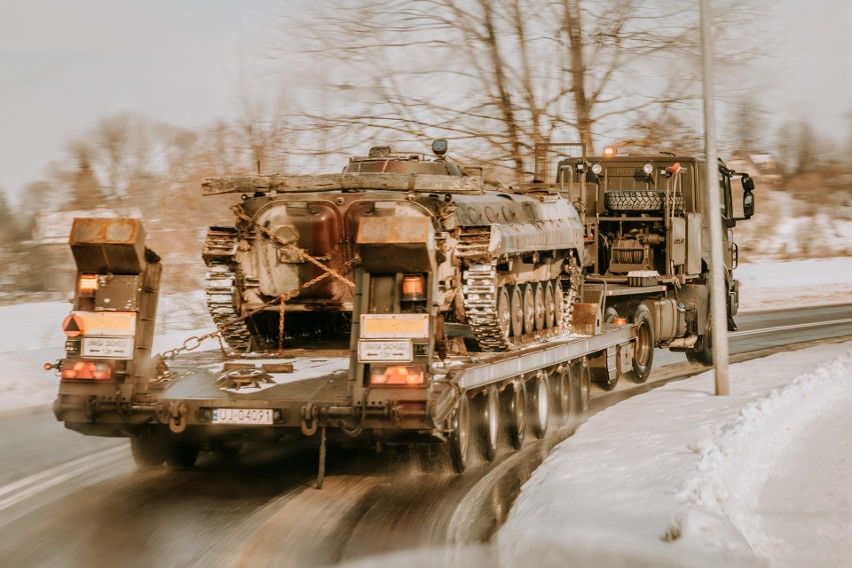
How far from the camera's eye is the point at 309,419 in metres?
8.74

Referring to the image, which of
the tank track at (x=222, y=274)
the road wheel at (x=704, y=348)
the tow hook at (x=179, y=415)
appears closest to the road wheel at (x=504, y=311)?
the tank track at (x=222, y=274)

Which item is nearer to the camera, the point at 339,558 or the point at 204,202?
the point at 339,558

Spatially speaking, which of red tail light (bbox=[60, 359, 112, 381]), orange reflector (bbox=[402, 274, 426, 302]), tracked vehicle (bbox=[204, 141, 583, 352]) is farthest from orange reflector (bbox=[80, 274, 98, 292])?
orange reflector (bbox=[402, 274, 426, 302])

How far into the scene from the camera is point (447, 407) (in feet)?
29.0

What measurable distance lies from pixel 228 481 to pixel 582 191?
8.43 metres

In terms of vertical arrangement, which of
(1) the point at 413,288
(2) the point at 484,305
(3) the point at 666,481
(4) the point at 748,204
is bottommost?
(3) the point at 666,481

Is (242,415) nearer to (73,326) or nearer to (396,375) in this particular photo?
(396,375)

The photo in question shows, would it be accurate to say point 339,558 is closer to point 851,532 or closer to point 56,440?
point 851,532

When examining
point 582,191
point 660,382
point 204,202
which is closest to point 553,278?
point 582,191

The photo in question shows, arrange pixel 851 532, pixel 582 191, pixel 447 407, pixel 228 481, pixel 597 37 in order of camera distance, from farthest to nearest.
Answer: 1. pixel 597 37
2. pixel 582 191
3. pixel 228 481
4. pixel 447 407
5. pixel 851 532

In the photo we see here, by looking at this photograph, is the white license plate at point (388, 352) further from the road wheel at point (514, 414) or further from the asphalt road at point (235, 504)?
the road wheel at point (514, 414)

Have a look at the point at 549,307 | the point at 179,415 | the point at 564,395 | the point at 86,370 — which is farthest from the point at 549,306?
the point at 86,370

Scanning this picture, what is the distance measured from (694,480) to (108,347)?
4.75 meters

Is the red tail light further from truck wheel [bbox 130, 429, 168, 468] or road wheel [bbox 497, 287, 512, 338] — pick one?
road wheel [bbox 497, 287, 512, 338]
